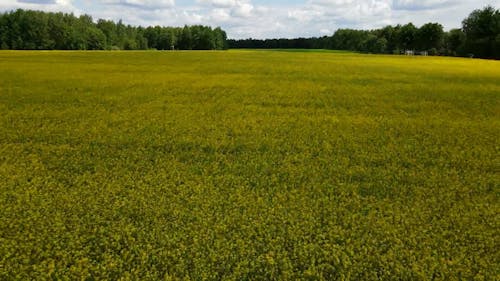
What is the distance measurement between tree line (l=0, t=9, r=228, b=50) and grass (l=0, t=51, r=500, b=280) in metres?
118

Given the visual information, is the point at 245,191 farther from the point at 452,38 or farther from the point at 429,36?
the point at 452,38

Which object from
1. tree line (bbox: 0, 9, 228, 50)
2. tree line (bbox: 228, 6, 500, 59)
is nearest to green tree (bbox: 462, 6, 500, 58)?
tree line (bbox: 228, 6, 500, 59)

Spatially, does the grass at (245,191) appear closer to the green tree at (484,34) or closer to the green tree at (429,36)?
the green tree at (484,34)

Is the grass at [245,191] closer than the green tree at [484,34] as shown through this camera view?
Yes

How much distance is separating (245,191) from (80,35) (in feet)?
450

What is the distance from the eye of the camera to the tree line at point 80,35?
124 m

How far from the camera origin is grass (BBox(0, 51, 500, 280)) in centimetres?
850

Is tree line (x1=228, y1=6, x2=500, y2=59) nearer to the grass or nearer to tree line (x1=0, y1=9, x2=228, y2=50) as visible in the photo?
tree line (x1=0, y1=9, x2=228, y2=50)

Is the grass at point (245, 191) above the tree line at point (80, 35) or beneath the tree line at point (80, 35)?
beneath

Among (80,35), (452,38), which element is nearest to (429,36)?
(452,38)

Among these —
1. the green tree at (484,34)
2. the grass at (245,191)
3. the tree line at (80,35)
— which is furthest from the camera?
the tree line at (80,35)

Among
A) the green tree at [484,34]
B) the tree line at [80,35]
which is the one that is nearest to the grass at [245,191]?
the green tree at [484,34]

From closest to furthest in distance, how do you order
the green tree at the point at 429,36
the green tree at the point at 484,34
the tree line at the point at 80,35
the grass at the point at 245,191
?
the grass at the point at 245,191 → the green tree at the point at 484,34 → the green tree at the point at 429,36 → the tree line at the point at 80,35

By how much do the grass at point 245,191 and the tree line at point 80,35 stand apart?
4634 inches
